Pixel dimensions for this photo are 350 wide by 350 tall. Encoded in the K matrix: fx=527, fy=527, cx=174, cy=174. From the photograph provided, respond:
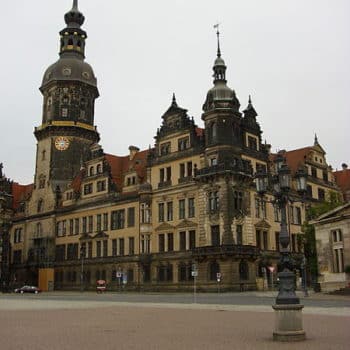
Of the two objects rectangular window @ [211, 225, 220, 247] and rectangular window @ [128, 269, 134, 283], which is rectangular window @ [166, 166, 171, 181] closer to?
rectangular window @ [211, 225, 220, 247]

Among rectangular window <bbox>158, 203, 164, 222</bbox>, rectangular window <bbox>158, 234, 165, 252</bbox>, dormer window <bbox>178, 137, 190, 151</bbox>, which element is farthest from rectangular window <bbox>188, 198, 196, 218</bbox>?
dormer window <bbox>178, 137, 190, 151</bbox>

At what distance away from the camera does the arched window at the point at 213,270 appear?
54.8 meters

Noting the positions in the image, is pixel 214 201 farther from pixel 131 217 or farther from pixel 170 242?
pixel 131 217

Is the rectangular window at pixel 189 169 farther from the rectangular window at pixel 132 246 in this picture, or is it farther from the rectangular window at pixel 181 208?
the rectangular window at pixel 132 246

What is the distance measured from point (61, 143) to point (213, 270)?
3677cm

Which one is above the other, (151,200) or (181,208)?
(151,200)

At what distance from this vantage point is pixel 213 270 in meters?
55.2

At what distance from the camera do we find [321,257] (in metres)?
42.3

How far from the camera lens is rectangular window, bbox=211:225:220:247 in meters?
55.7

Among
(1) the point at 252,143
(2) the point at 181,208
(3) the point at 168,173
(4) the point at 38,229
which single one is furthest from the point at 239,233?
(4) the point at 38,229

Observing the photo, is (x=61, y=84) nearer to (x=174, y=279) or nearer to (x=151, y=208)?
(x=151, y=208)

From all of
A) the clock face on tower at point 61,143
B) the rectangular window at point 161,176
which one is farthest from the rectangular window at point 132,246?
the clock face on tower at point 61,143

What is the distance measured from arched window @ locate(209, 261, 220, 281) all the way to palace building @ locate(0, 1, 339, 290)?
4.1 inches

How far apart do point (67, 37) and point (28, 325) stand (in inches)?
2920
